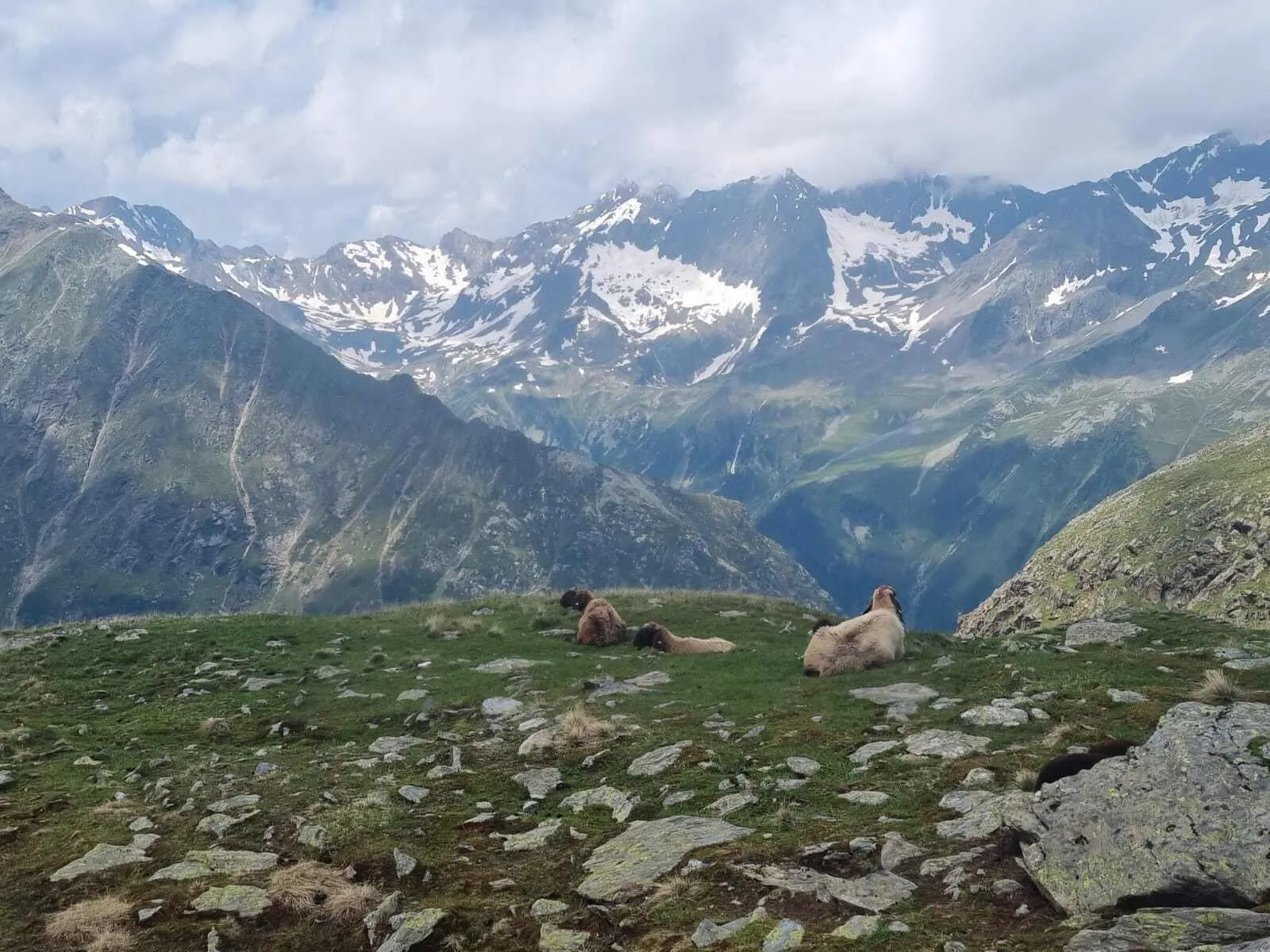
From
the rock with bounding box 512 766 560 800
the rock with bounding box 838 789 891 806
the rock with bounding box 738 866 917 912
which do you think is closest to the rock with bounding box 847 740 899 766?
the rock with bounding box 838 789 891 806

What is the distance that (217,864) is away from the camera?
12.5 m

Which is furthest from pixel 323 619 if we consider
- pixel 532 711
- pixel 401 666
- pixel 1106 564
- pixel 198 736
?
pixel 1106 564

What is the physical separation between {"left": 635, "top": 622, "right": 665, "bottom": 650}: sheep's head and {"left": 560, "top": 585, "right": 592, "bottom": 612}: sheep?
6444 millimetres

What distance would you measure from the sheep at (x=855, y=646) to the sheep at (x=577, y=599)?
12.5m

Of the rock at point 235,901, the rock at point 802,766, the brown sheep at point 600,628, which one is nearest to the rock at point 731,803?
the rock at point 802,766

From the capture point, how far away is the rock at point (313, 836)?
42.3ft

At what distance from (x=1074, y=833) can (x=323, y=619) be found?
31098mm

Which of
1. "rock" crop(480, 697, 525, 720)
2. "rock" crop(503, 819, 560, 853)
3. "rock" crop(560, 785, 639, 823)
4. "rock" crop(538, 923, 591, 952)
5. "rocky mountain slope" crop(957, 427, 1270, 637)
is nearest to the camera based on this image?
"rock" crop(538, 923, 591, 952)

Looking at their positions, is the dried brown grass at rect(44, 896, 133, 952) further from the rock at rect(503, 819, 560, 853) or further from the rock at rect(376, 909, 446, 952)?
the rock at rect(503, 819, 560, 853)

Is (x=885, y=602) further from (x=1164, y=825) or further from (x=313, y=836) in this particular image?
(x=313, y=836)

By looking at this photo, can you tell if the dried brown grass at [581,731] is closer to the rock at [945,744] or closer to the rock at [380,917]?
the rock at [945,744]

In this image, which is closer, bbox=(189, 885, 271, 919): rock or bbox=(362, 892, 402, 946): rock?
bbox=(362, 892, 402, 946): rock

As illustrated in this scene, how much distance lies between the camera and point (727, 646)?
27688 millimetres

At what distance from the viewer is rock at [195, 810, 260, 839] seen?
1366cm
